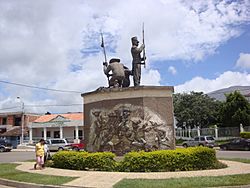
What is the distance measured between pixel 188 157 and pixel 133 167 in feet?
7.08

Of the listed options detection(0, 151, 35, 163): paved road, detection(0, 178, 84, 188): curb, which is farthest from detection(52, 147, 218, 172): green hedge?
detection(0, 151, 35, 163): paved road

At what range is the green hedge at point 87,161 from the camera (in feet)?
43.1

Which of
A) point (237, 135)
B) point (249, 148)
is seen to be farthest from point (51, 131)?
point (249, 148)

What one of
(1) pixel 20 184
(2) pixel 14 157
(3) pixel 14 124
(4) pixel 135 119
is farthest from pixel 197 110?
(1) pixel 20 184

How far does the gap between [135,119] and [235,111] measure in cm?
3286

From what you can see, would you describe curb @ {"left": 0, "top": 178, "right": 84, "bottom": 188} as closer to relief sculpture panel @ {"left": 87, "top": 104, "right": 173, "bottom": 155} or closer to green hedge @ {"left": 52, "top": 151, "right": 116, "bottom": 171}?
green hedge @ {"left": 52, "top": 151, "right": 116, "bottom": 171}

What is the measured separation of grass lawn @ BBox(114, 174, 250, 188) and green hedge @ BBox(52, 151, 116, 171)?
2.77m

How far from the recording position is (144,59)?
53.1 feet

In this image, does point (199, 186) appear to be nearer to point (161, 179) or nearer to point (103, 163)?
point (161, 179)

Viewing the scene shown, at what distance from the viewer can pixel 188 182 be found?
974 centimetres

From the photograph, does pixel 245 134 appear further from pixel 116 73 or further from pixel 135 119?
pixel 135 119

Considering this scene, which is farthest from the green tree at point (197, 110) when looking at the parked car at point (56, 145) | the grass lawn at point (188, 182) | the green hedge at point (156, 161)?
the grass lawn at point (188, 182)

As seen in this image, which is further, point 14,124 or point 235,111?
point 14,124

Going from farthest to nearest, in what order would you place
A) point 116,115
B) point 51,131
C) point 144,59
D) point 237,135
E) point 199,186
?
1. point 51,131
2. point 237,135
3. point 144,59
4. point 116,115
5. point 199,186
